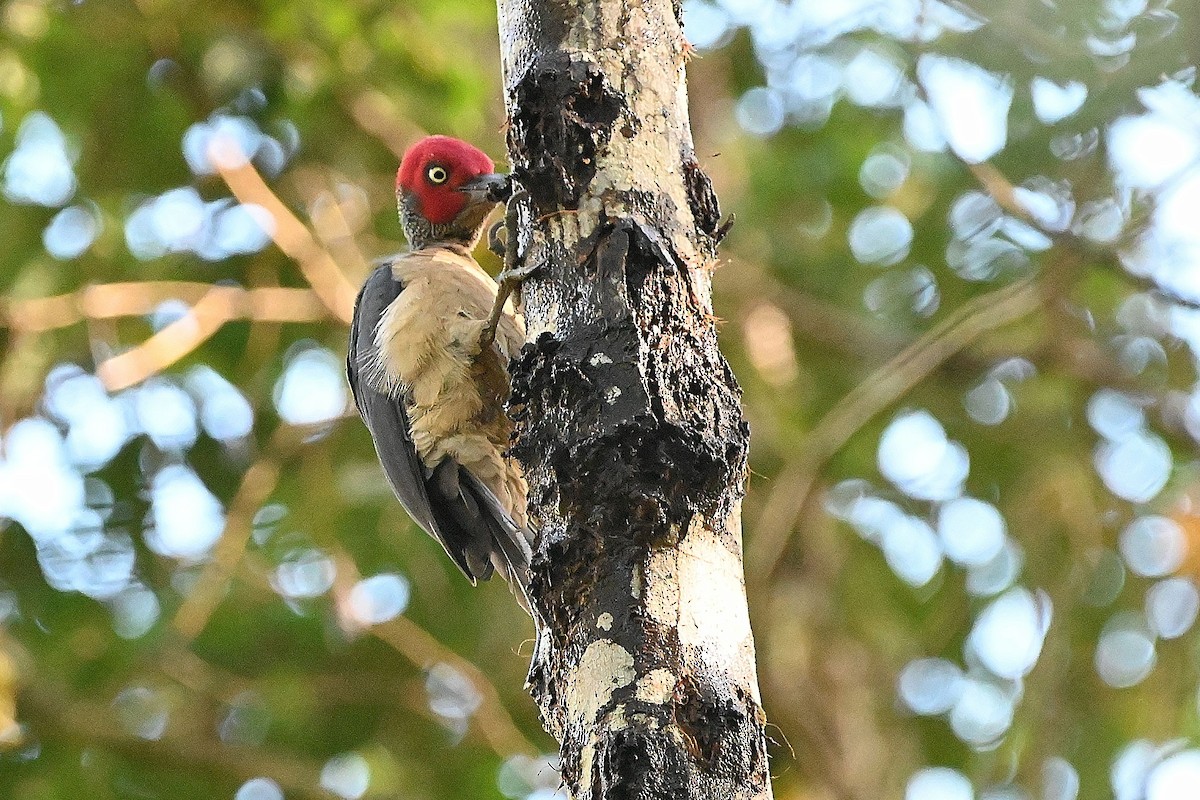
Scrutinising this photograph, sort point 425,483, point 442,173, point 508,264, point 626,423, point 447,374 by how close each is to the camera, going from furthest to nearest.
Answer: point 442,173 → point 425,483 → point 447,374 → point 508,264 → point 626,423

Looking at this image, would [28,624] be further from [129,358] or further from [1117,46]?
[1117,46]

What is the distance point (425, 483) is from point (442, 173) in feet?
4.01

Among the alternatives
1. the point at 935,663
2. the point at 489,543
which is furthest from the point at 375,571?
the point at 935,663

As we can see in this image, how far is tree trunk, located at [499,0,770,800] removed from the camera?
84.3 inches

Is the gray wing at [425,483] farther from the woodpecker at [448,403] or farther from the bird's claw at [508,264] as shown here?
the bird's claw at [508,264]

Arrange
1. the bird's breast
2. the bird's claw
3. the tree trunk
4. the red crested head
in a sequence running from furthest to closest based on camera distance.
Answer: the red crested head → the bird's breast → the bird's claw → the tree trunk

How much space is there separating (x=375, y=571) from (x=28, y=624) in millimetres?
1610

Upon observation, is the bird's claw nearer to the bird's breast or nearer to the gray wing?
the bird's breast

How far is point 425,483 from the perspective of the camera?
4.43 metres

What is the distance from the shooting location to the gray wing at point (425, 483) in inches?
172

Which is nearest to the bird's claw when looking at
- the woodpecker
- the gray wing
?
the woodpecker

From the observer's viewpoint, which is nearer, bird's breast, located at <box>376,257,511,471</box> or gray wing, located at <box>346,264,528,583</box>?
bird's breast, located at <box>376,257,511,471</box>

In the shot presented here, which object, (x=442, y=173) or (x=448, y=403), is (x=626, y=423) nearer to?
(x=448, y=403)

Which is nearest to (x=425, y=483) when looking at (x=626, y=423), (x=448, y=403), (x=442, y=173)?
(x=448, y=403)
